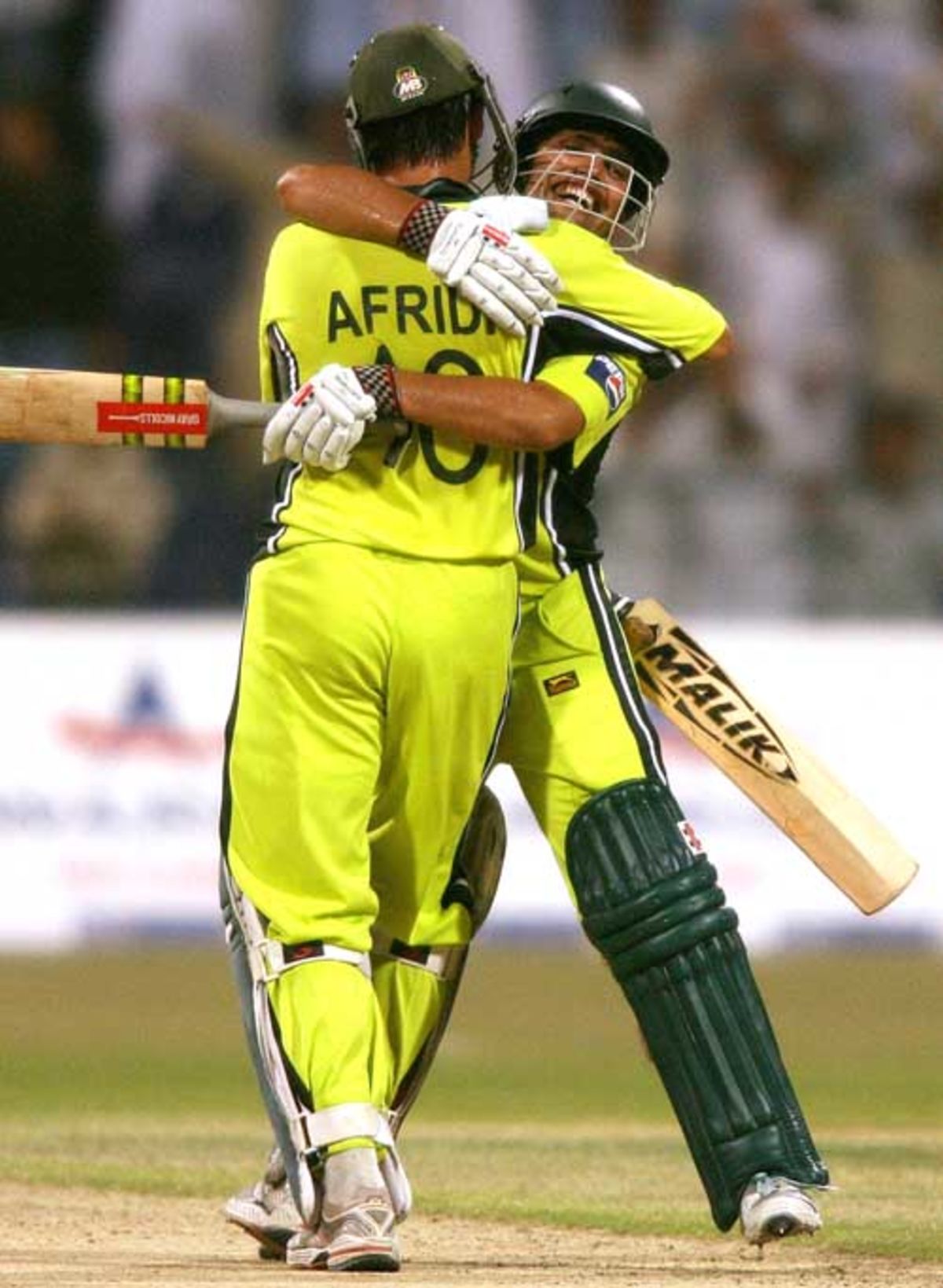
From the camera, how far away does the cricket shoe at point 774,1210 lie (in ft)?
13.9

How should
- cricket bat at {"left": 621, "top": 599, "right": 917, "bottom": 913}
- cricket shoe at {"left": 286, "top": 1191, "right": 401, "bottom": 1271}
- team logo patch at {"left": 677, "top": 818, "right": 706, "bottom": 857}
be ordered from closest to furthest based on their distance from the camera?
cricket shoe at {"left": 286, "top": 1191, "right": 401, "bottom": 1271}
team logo patch at {"left": 677, "top": 818, "right": 706, "bottom": 857}
cricket bat at {"left": 621, "top": 599, "right": 917, "bottom": 913}

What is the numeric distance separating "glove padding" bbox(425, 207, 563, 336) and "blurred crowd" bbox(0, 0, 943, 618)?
7146 mm

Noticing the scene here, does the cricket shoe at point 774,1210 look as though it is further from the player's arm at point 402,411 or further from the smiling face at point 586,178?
the smiling face at point 586,178

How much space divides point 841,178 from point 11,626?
4.31 meters

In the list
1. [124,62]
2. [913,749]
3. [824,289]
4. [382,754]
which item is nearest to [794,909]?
[913,749]

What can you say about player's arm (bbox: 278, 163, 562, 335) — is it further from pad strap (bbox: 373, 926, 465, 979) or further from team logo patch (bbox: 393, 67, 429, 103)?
pad strap (bbox: 373, 926, 465, 979)

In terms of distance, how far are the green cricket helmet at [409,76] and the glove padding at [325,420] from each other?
18.2 inches

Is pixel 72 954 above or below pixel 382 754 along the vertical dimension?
above

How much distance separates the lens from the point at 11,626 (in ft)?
36.7

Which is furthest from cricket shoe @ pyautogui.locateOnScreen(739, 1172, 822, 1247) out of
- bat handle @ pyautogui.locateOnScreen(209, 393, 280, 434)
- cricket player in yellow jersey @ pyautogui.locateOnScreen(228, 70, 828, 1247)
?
bat handle @ pyautogui.locateOnScreen(209, 393, 280, 434)

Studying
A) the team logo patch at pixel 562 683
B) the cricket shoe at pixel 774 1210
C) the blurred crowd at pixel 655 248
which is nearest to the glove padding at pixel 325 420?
the team logo patch at pixel 562 683

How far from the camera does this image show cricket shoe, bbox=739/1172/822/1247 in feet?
13.9

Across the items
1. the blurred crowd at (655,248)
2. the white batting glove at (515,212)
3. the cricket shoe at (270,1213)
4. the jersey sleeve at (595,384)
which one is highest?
the blurred crowd at (655,248)

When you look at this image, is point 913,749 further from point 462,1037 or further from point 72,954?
point 72,954
